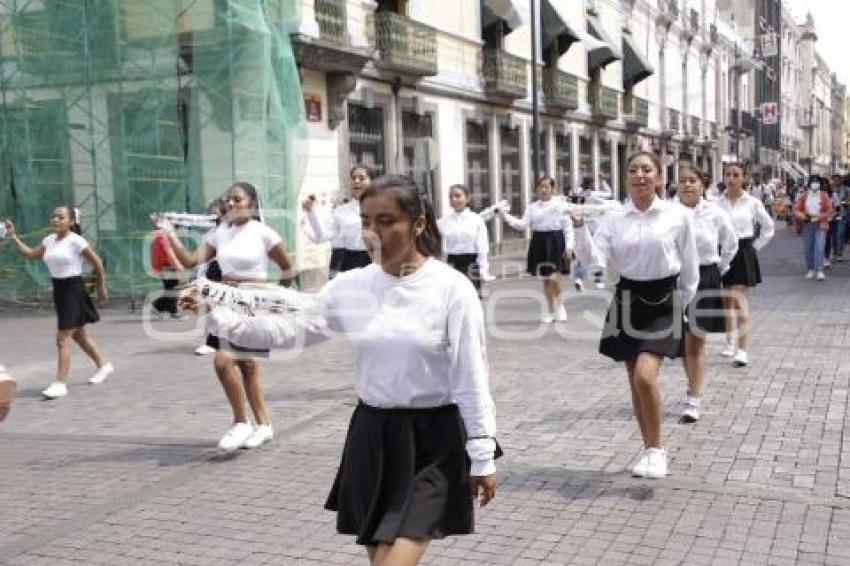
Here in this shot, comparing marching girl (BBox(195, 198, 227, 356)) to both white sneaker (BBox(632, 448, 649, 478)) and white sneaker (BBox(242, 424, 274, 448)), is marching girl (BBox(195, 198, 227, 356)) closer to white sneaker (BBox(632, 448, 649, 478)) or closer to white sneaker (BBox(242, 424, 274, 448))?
white sneaker (BBox(242, 424, 274, 448))

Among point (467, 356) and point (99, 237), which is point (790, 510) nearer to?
point (467, 356)

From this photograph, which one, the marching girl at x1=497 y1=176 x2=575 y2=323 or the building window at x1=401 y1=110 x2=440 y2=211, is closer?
the marching girl at x1=497 y1=176 x2=575 y2=323

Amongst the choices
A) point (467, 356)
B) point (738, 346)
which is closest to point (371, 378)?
point (467, 356)

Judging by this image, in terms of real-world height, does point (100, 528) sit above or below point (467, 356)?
below

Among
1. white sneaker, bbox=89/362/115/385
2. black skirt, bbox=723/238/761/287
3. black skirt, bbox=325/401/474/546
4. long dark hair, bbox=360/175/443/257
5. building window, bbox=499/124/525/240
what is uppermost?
building window, bbox=499/124/525/240

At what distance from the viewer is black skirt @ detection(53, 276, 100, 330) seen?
26.4 feet

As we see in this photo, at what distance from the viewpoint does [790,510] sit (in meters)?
4.38

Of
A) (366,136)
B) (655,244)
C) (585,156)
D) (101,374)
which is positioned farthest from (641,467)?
(585,156)

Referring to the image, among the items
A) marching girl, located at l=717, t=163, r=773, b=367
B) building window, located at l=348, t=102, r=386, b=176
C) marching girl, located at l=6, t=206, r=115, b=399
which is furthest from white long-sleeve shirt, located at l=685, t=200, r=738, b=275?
building window, located at l=348, t=102, r=386, b=176

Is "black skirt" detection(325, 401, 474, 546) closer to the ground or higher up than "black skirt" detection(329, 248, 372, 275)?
closer to the ground

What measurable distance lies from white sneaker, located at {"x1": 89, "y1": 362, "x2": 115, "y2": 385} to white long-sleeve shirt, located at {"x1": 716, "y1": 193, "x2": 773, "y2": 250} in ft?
19.5

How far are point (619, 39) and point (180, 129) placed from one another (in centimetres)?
2245

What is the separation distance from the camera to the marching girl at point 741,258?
26.5 ft

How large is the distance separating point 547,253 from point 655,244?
6.82 m
